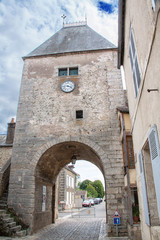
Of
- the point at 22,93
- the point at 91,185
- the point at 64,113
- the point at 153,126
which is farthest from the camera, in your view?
the point at 91,185

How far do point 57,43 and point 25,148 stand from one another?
6.97 metres

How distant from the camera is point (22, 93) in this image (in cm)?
987

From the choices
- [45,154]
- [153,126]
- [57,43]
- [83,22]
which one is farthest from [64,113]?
[83,22]

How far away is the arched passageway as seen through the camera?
8.45 metres

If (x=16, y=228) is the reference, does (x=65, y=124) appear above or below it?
above

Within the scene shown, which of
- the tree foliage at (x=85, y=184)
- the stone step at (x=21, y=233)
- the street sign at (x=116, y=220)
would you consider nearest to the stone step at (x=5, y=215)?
the stone step at (x=21, y=233)

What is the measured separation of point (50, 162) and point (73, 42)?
7.26 m

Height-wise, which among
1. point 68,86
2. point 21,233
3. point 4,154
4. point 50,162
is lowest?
point 21,233

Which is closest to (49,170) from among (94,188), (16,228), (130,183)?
(16,228)

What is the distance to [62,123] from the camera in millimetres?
8930

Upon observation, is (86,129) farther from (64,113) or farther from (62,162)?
(62,162)

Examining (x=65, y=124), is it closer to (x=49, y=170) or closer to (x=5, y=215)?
(x=49, y=170)

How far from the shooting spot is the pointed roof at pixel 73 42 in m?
10.9

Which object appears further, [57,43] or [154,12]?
[57,43]
